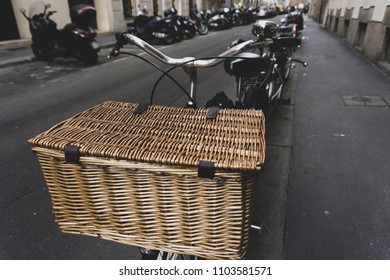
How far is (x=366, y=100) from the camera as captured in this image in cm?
519

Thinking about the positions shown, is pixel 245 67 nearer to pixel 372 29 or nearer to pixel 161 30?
pixel 372 29

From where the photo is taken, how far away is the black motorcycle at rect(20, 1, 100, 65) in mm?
7723

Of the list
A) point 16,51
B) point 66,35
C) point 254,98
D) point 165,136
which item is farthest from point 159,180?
point 16,51

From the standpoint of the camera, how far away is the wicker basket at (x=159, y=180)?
3.22ft

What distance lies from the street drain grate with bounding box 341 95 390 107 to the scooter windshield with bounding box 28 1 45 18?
7998 mm

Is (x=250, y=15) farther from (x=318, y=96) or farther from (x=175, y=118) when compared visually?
(x=175, y=118)

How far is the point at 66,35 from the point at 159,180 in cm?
815

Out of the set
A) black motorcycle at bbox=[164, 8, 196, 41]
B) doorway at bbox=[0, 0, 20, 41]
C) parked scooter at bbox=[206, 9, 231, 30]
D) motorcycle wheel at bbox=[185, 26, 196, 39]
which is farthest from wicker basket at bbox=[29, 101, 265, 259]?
parked scooter at bbox=[206, 9, 231, 30]

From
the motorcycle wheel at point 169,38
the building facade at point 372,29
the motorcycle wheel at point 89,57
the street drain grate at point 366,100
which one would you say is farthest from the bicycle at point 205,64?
the motorcycle wheel at point 169,38

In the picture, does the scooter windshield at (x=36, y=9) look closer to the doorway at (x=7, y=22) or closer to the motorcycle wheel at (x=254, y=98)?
the doorway at (x=7, y=22)

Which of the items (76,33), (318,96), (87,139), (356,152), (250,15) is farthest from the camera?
(250,15)
